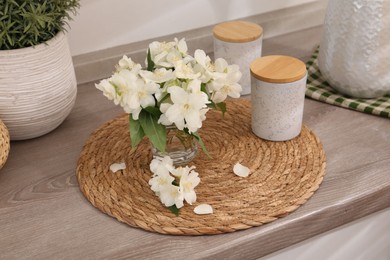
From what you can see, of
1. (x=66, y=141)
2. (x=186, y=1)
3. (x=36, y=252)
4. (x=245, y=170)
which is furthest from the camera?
(x=186, y=1)

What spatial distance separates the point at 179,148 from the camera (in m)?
0.90

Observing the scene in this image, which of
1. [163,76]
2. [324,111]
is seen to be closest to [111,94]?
[163,76]

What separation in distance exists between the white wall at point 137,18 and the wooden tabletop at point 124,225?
178 millimetres

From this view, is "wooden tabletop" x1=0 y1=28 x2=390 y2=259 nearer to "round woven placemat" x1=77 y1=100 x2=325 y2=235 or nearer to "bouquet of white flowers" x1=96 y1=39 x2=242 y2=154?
"round woven placemat" x1=77 y1=100 x2=325 y2=235

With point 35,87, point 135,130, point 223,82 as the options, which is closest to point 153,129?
point 135,130

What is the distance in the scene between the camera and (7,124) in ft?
3.12

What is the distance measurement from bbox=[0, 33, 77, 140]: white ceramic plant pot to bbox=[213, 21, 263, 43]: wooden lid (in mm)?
281

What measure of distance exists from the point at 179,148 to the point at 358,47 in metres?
0.37

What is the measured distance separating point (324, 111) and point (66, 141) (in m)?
0.47

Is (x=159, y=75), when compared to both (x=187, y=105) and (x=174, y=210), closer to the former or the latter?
(x=187, y=105)

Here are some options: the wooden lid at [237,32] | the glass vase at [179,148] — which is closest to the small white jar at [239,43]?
the wooden lid at [237,32]

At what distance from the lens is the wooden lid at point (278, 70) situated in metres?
0.90

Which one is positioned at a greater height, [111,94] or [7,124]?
[111,94]

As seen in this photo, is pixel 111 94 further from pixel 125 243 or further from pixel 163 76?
pixel 125 243
